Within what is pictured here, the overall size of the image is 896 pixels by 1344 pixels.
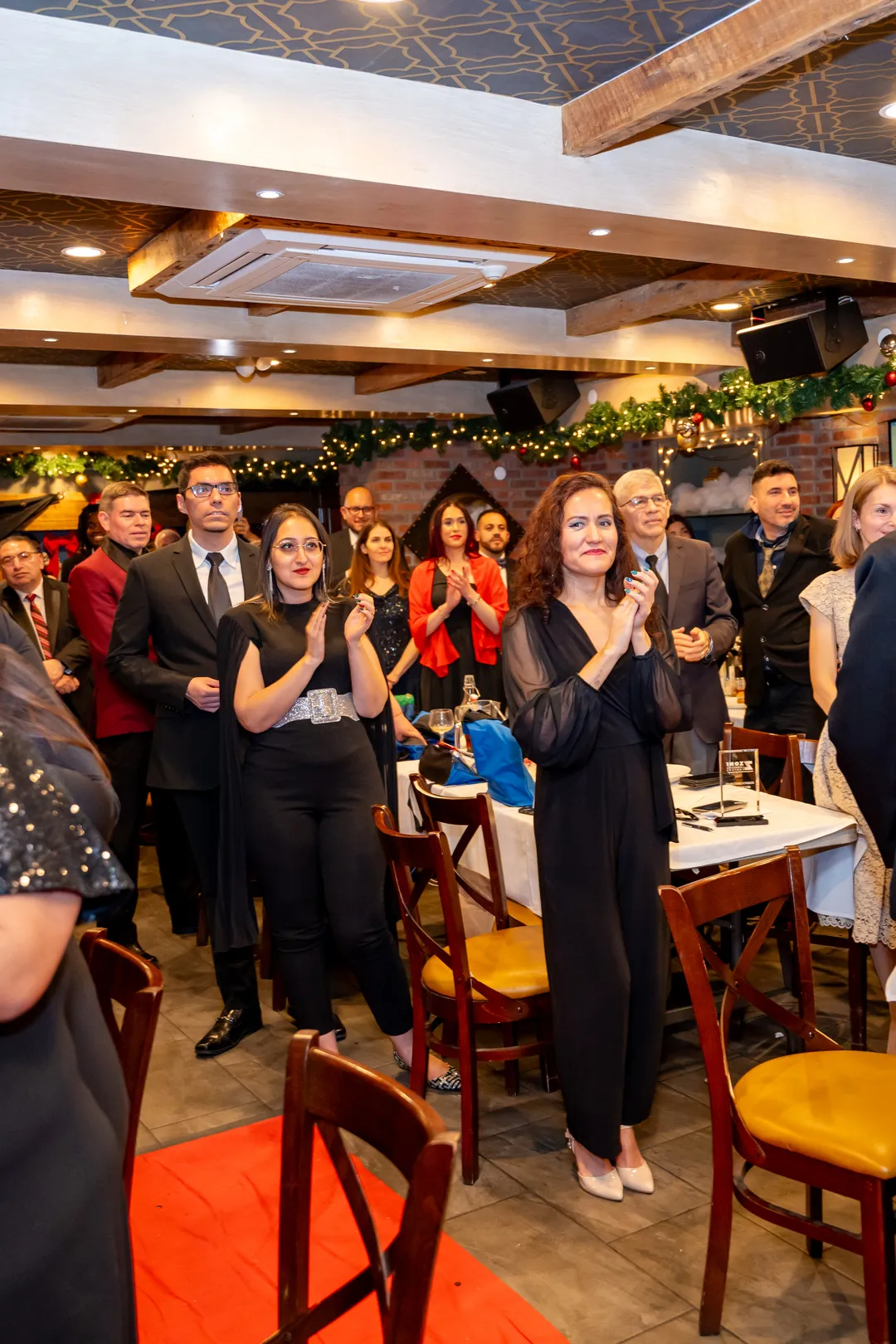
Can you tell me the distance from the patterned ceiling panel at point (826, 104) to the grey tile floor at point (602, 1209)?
2858 millimetres

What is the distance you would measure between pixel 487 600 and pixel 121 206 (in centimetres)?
259

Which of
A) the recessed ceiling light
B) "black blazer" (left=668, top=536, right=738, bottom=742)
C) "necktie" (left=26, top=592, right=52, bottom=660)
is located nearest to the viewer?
"black blazer" (left=668, top=536, right=738, bottom=742)

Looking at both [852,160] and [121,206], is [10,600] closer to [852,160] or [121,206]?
[121,206]

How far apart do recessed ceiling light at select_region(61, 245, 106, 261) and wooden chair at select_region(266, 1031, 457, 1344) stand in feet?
13.7

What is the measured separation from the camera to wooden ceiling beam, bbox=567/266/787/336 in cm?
581

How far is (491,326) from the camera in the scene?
6605mm

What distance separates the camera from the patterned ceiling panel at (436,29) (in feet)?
9.42

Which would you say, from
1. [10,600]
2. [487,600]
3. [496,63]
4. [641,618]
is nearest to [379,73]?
[496,63]

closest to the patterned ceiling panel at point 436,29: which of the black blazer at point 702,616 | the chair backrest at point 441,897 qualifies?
the black blazer at point 702,616

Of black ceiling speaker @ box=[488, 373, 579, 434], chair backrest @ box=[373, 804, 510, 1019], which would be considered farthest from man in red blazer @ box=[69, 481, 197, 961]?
black ceiling speaker @ box=[488, 373, 579, 434]

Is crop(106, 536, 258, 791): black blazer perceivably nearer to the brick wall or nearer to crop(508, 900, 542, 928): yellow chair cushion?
crop(508, 900, 542, 928): yellow chair cushion

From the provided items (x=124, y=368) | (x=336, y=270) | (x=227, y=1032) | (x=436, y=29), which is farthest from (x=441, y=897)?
(x=124, y=368)

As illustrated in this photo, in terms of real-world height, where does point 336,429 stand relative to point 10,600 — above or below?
above

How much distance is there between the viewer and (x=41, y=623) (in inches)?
245
